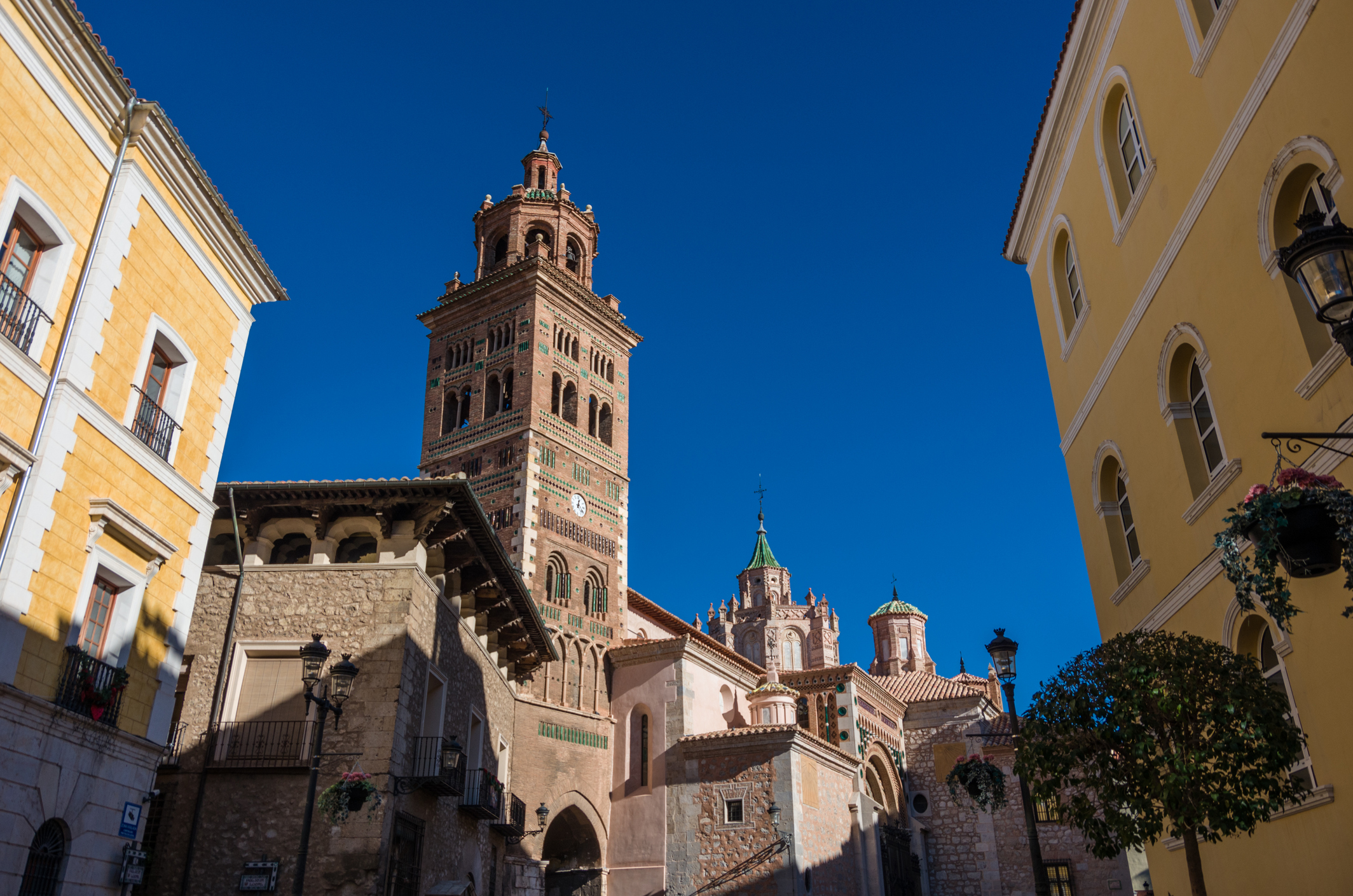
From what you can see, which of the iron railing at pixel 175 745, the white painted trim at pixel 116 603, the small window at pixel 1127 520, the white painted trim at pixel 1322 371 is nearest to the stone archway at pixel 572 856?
the iron railing at pixel 175 745

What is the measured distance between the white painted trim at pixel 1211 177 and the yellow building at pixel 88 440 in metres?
12.3

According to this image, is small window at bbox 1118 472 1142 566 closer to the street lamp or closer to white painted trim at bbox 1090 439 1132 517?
white painted trim at bbox 1090 439 1132 517

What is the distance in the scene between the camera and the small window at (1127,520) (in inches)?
544

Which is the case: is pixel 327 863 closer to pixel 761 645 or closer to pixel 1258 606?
pixel 1258 606

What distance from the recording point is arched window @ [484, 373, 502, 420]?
3559cm

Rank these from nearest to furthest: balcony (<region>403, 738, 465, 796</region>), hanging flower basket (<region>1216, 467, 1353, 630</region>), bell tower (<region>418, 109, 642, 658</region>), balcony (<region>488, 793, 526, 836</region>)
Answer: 1. hanging flower basket (<region>1216, 467, 1353, 630</region>)
2. balcony (<region>403, 738, 465, 796</region>)
3. balcony (<region>488, 793, 526, 836</region>)
4. bell tower (<region>418, 109, 642, 658</region>)

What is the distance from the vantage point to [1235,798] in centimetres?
Result: 764

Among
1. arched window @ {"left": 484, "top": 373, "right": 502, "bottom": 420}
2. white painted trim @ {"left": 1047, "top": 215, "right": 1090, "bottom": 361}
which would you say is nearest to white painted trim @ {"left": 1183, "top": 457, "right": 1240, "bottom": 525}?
white painted trim @ {"left": 1047, "top": 215, "right": 1090, "bottom": 361}

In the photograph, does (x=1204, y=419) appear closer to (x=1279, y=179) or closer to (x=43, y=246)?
(x=1279, y=179)

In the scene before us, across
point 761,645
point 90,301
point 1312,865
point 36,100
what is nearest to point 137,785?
point 90,301

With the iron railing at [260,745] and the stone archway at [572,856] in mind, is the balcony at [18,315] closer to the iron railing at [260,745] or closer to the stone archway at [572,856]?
the iron railing at [260,745]

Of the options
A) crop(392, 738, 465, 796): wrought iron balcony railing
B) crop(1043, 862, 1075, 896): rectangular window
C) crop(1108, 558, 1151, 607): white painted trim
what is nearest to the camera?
crop(1108, 558, 1151, 607): white painted trim

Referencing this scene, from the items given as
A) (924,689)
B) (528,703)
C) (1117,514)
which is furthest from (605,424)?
(1117,514)

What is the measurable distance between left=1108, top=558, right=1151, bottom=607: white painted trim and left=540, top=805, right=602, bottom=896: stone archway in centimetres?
1955
